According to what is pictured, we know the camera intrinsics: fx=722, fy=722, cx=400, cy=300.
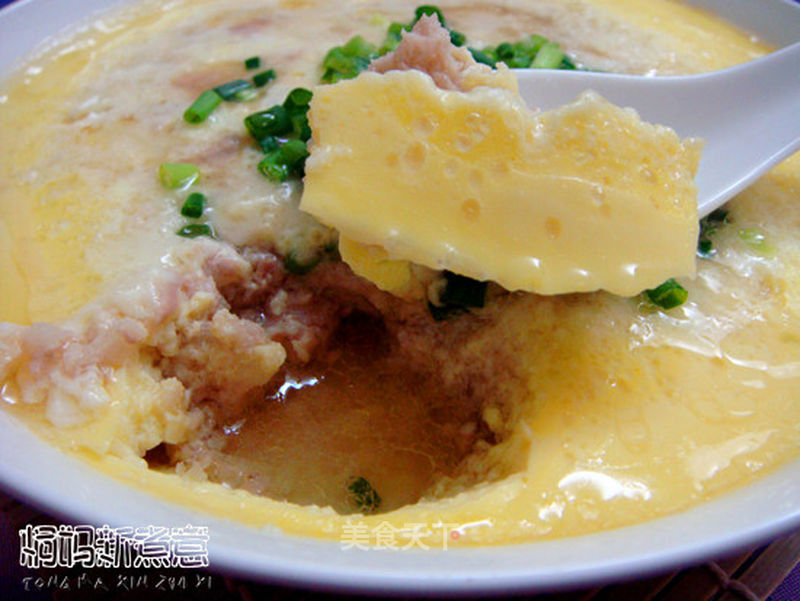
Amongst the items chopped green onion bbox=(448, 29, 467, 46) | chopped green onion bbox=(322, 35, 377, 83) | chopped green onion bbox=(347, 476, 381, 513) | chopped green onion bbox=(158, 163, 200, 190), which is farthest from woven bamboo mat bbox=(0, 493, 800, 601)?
chopped green onion bbox=(448, 29, 467, 46)

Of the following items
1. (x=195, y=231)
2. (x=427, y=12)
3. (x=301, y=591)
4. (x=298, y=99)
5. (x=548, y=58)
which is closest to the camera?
(x=301, y=591)

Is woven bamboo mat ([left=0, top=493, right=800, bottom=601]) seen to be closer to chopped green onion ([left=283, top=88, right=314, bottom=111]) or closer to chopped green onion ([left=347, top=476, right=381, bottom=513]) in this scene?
chopped green onion ([left=347, top=476, right=381, bottom=513])

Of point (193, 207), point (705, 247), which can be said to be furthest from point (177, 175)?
point (705, 247)

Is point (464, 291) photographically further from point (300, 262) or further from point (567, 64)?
point (567, 64)

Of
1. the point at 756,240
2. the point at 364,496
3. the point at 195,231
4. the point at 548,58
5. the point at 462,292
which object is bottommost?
the point at 364,496

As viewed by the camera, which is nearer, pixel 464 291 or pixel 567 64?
pixel 464 291

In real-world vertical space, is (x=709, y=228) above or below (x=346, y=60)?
below

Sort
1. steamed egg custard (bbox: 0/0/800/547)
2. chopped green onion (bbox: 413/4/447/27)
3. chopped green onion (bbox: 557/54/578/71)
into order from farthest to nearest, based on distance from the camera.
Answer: chopped green onion (bbox: 413/4/447/27) → chopped green onion (bbox: 557/54/578/71) → steamed egg custard (bbox: 0/0/800/547)

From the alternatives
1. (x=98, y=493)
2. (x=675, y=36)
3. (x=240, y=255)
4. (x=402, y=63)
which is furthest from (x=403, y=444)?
(x=675, y=36)

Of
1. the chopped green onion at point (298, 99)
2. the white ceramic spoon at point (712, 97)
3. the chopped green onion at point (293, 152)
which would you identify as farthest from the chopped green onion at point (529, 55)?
the chopped green onion at point (293, 152)
